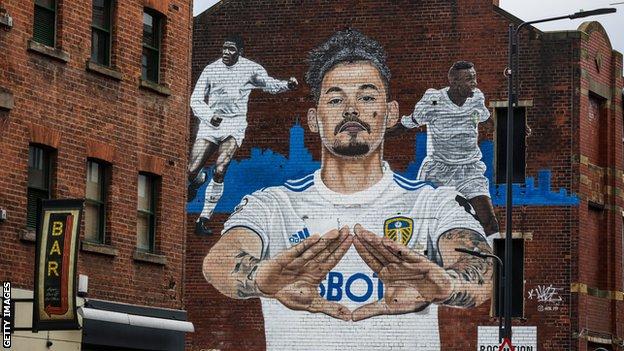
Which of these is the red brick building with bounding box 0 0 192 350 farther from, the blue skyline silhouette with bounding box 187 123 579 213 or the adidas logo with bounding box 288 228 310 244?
the blue skyline silhouette with bounding box 187 123 579 213

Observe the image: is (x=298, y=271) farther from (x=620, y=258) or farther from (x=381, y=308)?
(x=620, y=258)

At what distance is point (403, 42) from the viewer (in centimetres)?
4700

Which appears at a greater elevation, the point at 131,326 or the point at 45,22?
the point at 45,22

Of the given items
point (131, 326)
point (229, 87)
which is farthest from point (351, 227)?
point (131, 326)

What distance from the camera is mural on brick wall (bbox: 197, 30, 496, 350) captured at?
4569cm

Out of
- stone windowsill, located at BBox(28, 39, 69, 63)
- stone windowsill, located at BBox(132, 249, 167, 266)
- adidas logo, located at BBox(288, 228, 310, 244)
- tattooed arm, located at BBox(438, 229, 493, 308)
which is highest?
stone windowsill, located at BBox(28, 39, 69, 63)

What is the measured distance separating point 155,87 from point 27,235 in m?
5.82

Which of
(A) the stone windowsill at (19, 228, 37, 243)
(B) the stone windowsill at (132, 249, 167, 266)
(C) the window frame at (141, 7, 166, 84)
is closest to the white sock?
(C) the window frame at (141, 7, 166, 84)

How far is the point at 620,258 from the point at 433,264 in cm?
586

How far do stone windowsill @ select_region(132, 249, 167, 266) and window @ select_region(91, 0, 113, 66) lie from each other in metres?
3.78

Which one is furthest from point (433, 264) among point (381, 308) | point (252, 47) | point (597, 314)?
point (252, 47)

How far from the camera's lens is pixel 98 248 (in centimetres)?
3156

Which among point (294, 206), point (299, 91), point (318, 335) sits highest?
point (299, 91)

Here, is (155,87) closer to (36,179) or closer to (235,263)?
(36,179)
